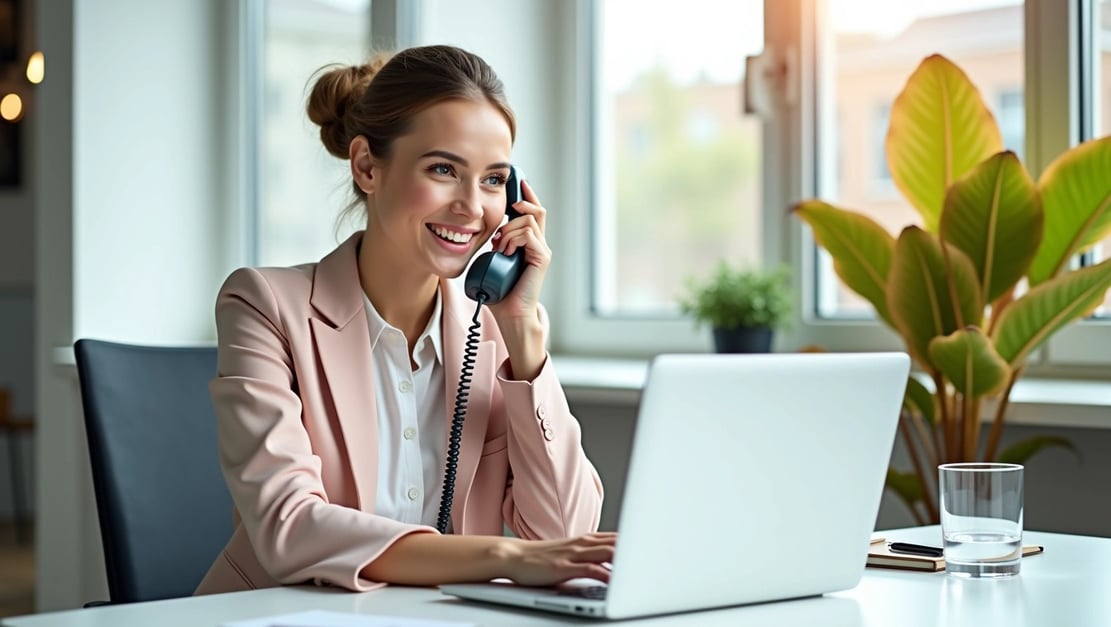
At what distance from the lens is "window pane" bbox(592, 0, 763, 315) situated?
3338 millimetres

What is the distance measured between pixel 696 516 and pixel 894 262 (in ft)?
3.80

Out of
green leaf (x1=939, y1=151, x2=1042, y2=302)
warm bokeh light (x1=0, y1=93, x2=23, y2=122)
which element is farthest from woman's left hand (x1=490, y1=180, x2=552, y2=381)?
warm bokeh light (x1=0, y1=93, x2=23, y2=122)

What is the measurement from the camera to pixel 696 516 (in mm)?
1292

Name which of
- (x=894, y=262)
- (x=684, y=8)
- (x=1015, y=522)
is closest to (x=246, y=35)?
(x=684, y=8)

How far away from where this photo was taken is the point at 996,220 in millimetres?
2268

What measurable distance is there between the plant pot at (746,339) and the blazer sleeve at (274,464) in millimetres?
1351

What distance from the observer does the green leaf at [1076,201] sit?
225 cm

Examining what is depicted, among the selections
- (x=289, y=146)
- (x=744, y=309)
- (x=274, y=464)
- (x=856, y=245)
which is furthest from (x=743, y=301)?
(x=289, y=146)

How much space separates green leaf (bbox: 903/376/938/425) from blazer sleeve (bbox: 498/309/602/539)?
736mm

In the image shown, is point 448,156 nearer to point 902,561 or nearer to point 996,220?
point 902,561

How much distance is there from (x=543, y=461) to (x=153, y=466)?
23.3 inches

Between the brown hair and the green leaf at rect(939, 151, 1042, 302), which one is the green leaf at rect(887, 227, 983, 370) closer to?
the green leaf at rect(939, 151, 1042, 302)

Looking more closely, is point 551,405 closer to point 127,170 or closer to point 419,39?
point 419,39

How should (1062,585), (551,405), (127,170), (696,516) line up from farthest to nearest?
(127,170)
(551,405)
(1062,585)
(696,516)
